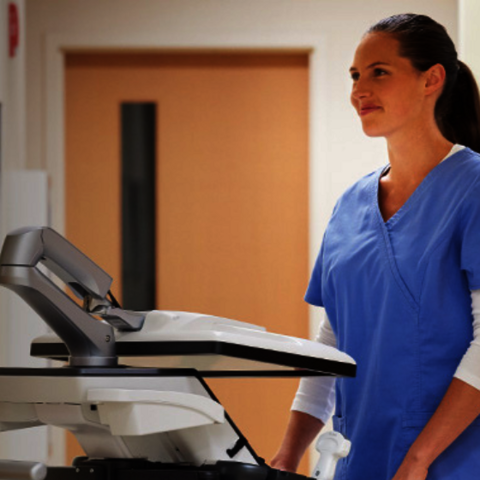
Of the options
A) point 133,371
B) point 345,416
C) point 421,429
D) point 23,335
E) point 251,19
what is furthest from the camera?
point 251,19

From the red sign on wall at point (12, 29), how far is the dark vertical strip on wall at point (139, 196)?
0.80 meters

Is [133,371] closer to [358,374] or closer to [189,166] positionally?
[358,374]

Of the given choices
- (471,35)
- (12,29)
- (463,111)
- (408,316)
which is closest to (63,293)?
(408,316)

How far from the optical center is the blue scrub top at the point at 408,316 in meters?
1.31

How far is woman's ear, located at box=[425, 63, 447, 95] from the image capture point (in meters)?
1.42

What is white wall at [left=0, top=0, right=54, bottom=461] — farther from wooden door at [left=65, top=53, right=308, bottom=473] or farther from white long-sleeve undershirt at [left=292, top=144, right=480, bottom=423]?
white long-sleeve undershirt at [left=292, top=144, right=480, bottom=423]

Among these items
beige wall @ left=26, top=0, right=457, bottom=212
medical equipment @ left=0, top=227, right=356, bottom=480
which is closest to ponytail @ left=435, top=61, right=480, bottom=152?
medical equipment @ left=0, top=227, right=356, bottom=480

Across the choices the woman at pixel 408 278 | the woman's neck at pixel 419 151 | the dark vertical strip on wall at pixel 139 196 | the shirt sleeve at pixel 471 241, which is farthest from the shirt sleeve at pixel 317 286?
the dark vertical strip on wall at pixel 139 196

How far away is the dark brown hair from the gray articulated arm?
66 centimetres

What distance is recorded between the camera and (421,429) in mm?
1320

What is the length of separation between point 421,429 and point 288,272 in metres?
2.43

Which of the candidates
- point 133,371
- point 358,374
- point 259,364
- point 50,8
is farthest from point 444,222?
point 50,8

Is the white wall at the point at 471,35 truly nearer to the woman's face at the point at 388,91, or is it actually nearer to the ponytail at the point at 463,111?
the ponytail at the point at 463,111

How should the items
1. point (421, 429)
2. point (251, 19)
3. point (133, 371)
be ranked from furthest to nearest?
point (251, 19) → point (421, 429) → point (133, 371)
